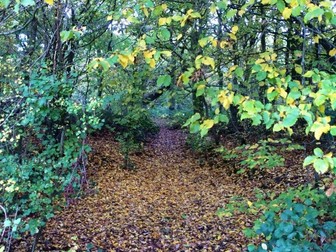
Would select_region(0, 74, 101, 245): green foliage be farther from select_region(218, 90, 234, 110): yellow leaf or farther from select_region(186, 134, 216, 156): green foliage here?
select_region(186, 134, 216, 156): green foliage

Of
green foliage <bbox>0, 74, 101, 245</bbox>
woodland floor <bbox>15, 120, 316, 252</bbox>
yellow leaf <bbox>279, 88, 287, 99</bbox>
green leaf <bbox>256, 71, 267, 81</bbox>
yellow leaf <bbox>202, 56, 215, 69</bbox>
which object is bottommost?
woodland floor <bbox>15, 120, 316, 252</bbox>

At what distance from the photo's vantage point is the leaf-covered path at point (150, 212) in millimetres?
3824

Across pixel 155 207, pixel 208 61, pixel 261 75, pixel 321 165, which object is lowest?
pixel 155 207

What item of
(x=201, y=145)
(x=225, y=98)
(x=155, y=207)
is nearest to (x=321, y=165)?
(x=225, y=98)

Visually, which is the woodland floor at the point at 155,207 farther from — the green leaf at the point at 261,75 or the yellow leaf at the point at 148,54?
the green leaf at the point at 261,75

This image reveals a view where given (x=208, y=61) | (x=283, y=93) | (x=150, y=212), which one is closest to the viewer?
(x=283, y=93)

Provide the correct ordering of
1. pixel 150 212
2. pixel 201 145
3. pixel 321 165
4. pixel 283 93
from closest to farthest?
pixel 321 165
pixel 283 93
pixel 150 212
pixel 201 145

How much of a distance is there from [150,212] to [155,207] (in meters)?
0.22

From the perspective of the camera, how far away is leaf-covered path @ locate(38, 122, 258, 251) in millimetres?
3824

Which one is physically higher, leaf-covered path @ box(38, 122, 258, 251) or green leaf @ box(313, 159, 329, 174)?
green leaf @ box(313, 159, 329, 174)

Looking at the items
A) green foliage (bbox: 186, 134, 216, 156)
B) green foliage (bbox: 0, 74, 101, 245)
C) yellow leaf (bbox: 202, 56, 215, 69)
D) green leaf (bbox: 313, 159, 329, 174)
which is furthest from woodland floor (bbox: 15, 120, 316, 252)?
green leaf (bbox: 313, 159, 329, 174)

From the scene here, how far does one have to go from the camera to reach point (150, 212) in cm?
487

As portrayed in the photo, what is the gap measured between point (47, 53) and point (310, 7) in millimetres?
2413

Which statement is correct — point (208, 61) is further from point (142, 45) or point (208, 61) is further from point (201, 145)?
point (201, 145)
